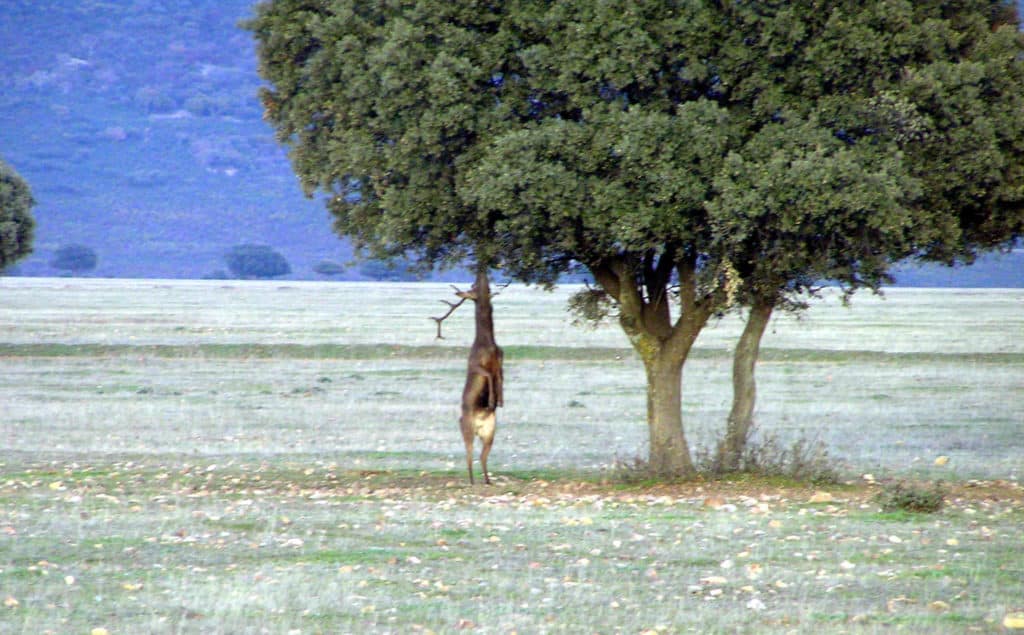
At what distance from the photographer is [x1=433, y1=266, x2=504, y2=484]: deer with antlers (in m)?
19.6

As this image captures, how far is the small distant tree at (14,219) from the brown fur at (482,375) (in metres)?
40.1

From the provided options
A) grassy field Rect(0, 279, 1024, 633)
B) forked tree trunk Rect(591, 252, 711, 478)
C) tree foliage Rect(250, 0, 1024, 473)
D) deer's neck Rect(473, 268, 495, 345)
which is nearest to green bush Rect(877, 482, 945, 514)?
grassy field Rect(0, 279, 1024, 633)

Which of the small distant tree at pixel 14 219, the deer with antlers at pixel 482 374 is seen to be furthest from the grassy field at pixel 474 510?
the small distant tree at pixel 14 219

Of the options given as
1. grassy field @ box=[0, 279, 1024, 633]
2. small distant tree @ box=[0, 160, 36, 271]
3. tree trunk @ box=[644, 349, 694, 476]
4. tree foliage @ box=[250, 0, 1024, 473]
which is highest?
small distant tree @ box=[0, 160, 36, 271]

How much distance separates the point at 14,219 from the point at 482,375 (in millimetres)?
42000

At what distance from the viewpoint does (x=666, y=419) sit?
20.9m

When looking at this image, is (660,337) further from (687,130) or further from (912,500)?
(912,500)

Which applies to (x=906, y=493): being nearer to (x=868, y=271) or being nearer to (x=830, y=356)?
(x=868, y=271)

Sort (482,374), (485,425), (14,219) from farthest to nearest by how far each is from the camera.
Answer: (14,219)
(485,425)
(482,374)

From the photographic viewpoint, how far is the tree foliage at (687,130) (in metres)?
17.4

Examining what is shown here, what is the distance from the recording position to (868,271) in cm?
1875

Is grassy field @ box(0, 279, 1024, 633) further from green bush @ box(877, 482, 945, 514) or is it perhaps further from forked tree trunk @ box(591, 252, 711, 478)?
forked tree trunk @ box(591, 252, 711, 478)

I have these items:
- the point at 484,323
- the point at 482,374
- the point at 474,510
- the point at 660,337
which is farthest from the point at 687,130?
the point at 474,510

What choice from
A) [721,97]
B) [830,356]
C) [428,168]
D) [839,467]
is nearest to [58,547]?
[428,168]
